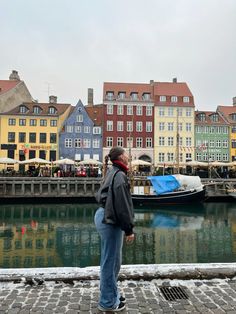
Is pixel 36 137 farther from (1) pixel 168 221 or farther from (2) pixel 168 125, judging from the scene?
(1) pixel 168 221

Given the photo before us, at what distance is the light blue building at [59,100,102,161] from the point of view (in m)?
50.1

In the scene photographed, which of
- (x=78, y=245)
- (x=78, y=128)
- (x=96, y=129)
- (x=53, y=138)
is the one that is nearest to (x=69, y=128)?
(x=78, y=128)

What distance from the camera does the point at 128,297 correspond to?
14.0 ft

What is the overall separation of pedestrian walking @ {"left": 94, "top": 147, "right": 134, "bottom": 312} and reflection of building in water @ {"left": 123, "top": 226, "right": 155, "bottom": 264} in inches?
287

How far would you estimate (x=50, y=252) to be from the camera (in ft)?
41.7

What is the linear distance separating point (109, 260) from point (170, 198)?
84.1 feet

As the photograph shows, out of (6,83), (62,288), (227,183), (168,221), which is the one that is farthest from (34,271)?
(6,83)

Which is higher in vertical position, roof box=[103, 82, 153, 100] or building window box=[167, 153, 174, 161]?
roof box=[103, 82, 153, 100]

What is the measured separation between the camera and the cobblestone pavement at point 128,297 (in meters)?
3.90

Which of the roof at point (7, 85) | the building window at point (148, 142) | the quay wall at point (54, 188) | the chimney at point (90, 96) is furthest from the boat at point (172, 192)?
the roof at point (7, 85)

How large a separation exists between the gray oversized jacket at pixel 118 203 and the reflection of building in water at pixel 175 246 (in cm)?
820

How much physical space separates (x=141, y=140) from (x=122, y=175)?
A: 47.8 metres

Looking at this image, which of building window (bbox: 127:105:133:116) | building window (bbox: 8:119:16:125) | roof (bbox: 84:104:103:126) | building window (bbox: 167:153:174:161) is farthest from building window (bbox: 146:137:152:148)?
building window (bbox: 8:119:16:125)

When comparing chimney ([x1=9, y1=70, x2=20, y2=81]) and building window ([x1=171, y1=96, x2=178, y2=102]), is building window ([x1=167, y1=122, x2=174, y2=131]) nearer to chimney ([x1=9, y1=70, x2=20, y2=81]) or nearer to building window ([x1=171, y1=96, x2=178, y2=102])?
building window ([x1=171, y1=96, x2=178, y2=102])
